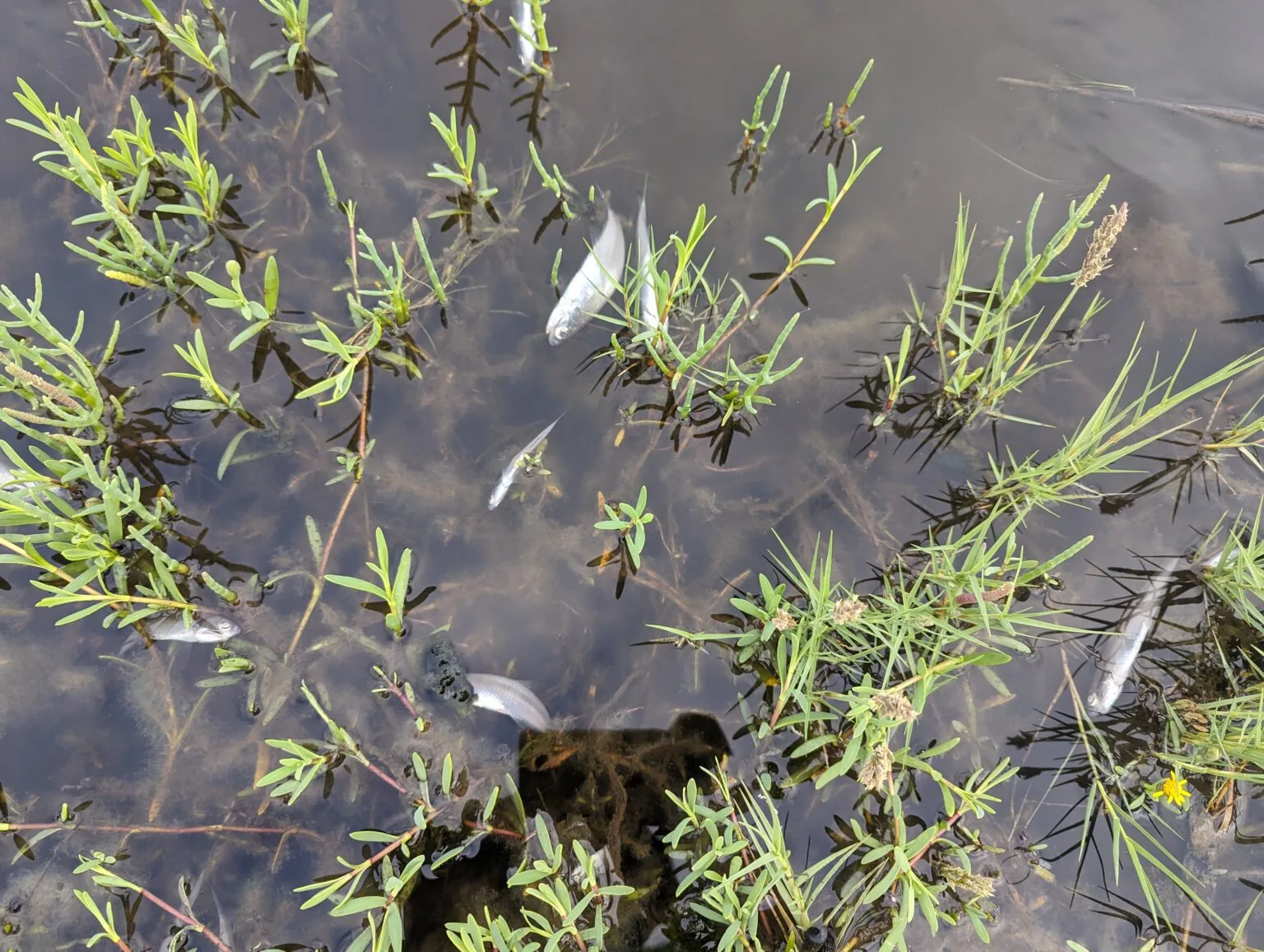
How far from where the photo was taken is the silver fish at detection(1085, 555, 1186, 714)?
10.0 ft

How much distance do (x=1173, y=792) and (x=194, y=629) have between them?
4.40 meters

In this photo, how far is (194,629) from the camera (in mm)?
2898

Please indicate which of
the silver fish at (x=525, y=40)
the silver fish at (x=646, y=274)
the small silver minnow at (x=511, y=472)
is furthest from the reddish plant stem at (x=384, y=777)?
the silver fish at (x=525, y=40)

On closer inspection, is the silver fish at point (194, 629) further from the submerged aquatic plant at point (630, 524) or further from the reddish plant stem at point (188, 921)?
Result: the submerged aquatic plant at point (630, 524)

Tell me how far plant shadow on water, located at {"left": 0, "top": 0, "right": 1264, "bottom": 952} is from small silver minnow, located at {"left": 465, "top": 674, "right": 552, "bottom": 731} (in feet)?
0.10

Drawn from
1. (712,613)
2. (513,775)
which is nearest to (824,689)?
(712,613)

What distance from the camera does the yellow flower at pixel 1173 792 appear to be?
9.41 feet

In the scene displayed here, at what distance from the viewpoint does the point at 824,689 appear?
298 cm

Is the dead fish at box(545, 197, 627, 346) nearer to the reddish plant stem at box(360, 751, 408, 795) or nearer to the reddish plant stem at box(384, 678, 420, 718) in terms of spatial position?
the reddish plant stem at box(384, 678, 420, 718)

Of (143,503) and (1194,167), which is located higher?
(1194,167)

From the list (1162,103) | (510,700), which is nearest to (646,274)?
(510,700)

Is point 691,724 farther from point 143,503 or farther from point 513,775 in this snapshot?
point 143,503

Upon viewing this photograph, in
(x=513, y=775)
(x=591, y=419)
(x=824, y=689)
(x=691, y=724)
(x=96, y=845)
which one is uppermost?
(x=591, y=419)

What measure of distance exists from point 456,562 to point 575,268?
1.61 metres
